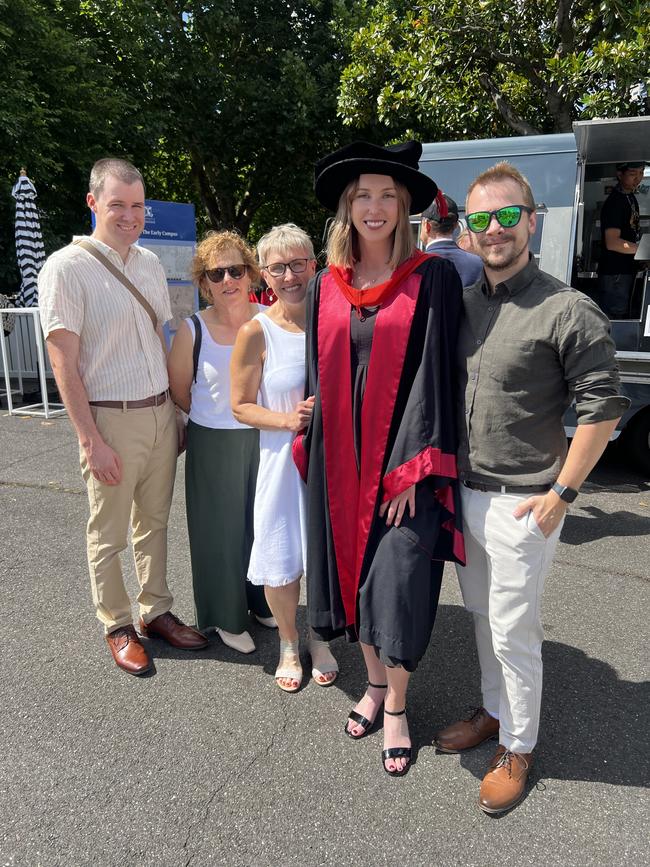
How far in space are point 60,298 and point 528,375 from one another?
70.1 inches

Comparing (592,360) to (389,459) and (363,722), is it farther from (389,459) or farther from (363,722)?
(363,722)

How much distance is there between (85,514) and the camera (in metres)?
4.70

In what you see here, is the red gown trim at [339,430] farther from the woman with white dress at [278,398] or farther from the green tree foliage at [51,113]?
the green tree foliage at [51,113]

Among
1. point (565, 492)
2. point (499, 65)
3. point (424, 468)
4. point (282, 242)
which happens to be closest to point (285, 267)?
point (282, 242)

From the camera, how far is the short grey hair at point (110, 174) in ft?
8.63

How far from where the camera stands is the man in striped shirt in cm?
258

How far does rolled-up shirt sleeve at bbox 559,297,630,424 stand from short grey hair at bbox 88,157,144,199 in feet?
5.98

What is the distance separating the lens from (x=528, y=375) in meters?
1.87

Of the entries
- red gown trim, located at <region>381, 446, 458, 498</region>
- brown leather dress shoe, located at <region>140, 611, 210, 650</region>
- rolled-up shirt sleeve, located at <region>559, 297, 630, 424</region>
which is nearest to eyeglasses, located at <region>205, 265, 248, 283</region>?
red gown trim, located at <region>381, 446, 458, 498</region>

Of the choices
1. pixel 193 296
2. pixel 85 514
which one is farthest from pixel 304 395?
pixel 193 296

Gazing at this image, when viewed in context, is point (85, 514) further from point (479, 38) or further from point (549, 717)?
Answer: point (479, 38)

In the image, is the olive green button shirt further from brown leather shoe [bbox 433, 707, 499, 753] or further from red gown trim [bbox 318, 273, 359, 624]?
brown leather shoe [bbox 433, 707, 499, 753]

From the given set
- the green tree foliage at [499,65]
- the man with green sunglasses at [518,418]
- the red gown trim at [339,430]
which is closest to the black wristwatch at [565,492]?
the man with green sunglasses at [518,418]

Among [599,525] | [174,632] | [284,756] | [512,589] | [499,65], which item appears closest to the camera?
[512,589]
